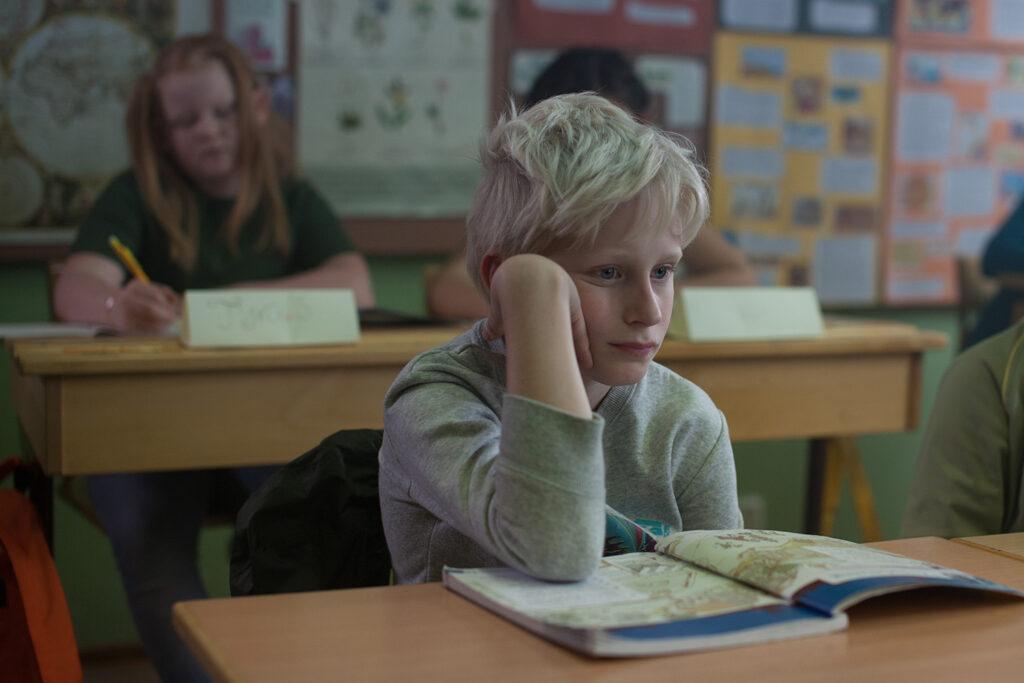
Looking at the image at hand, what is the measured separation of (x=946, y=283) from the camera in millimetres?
3715

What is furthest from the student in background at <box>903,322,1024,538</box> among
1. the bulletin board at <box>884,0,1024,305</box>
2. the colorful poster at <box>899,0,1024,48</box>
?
the colorful poster at <box>899,0,1024,48</box>

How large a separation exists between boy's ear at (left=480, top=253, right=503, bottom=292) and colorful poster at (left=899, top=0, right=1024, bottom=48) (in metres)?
2.80

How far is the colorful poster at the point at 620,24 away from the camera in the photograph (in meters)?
3.22

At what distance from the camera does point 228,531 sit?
10.0 feet

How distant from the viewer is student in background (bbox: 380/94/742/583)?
2.93ft

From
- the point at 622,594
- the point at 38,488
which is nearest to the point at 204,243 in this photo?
the point at 38,488

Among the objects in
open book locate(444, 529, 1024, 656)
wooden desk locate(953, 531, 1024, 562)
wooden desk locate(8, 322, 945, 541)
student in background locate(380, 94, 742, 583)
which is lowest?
wooden desk locate(8, 322, 945, 541)

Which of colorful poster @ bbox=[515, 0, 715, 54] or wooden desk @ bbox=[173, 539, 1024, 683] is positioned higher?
colorful poster @ bbox=[515, 0, 715, 54]

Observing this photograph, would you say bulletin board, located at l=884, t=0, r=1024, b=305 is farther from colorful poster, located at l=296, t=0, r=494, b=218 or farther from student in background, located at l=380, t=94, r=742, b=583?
student in background, located at l=380, t=94, r=742, b=583

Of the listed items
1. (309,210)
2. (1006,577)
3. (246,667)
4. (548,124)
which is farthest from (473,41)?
(246,667)

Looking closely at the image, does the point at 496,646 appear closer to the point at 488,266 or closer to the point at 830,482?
the point at 488,266

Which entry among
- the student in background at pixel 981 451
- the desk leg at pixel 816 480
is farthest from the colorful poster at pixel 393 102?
the student in background at pixel 981 451

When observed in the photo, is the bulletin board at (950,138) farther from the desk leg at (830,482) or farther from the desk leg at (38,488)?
the desk leg at (38,488)

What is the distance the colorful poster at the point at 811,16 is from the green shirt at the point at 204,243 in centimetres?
138
